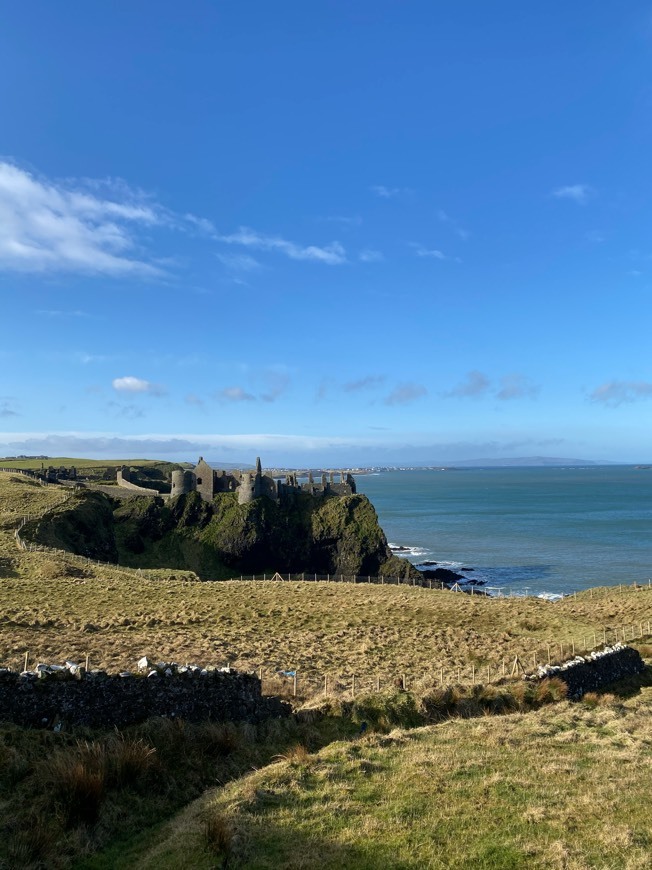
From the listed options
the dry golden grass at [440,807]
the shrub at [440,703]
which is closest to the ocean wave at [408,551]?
the shrub at [440,703]

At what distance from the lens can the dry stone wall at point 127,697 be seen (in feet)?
39.9

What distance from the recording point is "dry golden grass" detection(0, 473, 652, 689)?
2034cm

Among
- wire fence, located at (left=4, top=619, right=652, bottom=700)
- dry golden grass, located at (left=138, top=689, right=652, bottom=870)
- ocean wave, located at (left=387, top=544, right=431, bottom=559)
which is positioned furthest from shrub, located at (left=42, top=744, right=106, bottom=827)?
ocean wave, located at (left=387, top=544, right=431, bottom=559)

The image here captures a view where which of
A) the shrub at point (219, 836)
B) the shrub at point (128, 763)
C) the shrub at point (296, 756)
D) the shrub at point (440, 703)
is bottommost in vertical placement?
the shrub at point (440, 703)

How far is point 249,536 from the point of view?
241 ft

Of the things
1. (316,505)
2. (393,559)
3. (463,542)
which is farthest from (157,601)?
(463,542)

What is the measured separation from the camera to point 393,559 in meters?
70.8

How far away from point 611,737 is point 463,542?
307ft

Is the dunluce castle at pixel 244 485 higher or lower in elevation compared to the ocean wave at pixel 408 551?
higher

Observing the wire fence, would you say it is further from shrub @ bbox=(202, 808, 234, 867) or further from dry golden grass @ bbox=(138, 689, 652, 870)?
shrub @ bbox=(202, 808, 234, 867)

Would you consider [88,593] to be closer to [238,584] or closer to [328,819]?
[238,584]

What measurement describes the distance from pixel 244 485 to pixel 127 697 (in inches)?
2623

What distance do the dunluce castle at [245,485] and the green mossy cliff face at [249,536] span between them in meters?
1.62

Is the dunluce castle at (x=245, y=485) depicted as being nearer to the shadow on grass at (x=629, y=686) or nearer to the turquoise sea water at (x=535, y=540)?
the turquoise sea water at (x=535, y=540)
